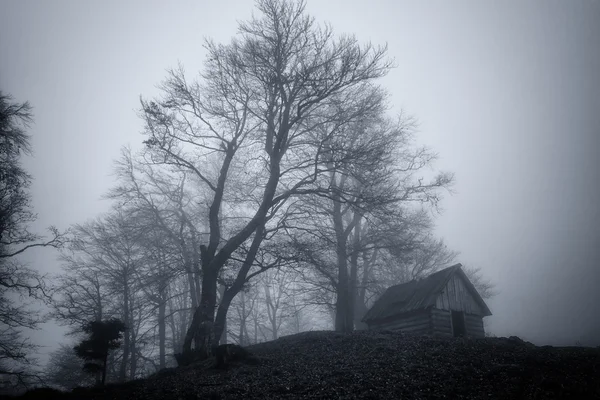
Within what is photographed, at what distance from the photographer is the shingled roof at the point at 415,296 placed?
18.9 meters

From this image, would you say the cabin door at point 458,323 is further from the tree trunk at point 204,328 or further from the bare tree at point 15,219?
the bare tree at point 15,219

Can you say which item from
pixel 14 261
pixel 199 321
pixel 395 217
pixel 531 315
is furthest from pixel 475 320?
pixel 531 315

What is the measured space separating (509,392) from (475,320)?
1711 cm

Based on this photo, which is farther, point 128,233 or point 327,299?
point 327,299

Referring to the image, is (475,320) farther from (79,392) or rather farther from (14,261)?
(14,261)

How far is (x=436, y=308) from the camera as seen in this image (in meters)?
18.6

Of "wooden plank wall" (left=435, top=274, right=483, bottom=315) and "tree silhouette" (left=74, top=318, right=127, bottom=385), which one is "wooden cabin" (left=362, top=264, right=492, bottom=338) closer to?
"wooden plank wall" (left=435, top=274, right=483, bottom=315)

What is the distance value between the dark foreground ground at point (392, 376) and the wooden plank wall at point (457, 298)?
29.8 ft

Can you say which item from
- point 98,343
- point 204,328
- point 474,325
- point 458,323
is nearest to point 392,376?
point 204,328

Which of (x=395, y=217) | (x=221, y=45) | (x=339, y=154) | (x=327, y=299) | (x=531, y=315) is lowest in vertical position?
(x=531, y=315)

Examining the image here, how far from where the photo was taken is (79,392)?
7.57 meters

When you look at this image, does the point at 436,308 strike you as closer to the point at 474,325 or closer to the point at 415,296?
the point at 415,296

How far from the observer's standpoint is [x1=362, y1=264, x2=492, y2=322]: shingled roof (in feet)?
62.0

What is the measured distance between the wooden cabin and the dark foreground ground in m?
8.58
